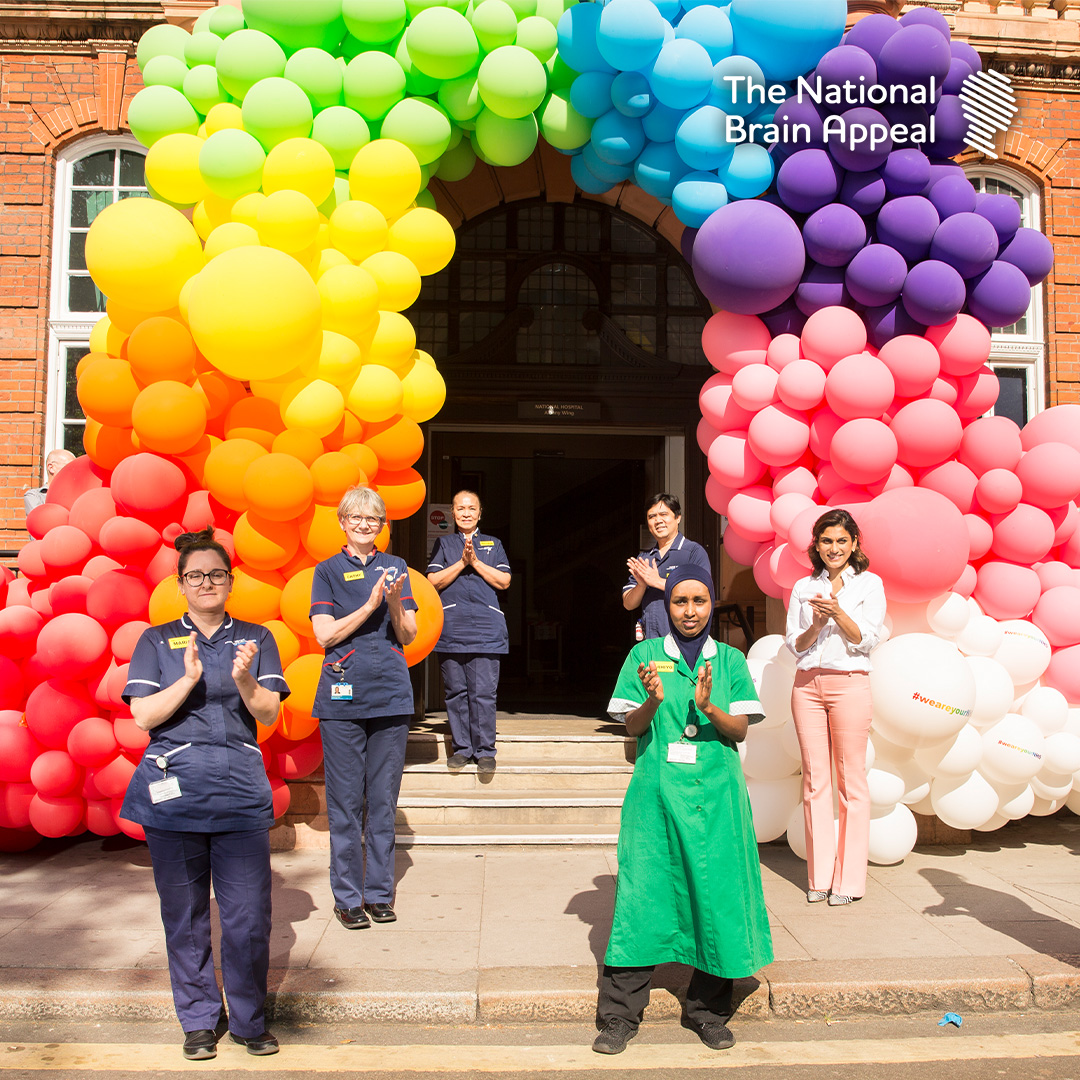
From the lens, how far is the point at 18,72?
796cm

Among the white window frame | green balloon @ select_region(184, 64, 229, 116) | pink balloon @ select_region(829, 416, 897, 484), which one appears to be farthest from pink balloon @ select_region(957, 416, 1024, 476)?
the white window frame

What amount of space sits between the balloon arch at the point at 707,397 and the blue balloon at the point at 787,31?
0.06 feet

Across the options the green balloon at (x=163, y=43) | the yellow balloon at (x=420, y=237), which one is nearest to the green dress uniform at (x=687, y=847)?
the yellow balloon at (x=420, y=237)

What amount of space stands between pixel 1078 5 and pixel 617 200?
164 inches

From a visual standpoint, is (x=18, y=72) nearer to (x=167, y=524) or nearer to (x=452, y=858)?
(x=167, y=524)

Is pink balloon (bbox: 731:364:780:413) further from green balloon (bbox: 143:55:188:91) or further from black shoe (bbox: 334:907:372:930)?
green balloon (bbox: 143:55:188:91)

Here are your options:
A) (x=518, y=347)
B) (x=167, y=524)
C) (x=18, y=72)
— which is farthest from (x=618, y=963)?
(x=18, y=72)

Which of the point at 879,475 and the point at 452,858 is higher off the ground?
the point at 879,475

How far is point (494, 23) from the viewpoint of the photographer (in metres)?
5.62

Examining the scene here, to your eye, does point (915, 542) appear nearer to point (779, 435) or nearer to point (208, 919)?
point (779, 435)

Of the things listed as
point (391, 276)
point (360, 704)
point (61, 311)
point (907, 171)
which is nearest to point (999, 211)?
point (907, 171)

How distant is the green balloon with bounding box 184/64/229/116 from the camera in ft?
18.7

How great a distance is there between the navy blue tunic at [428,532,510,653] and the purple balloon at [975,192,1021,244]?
3.43m

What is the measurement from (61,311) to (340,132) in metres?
3.74
